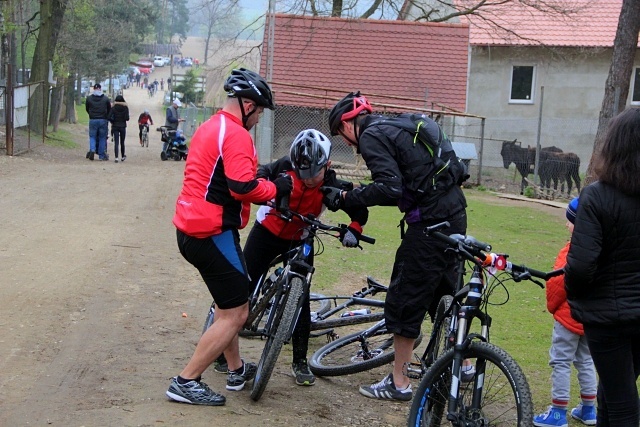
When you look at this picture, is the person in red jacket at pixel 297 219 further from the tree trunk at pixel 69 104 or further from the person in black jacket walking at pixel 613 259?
the tree trunk at pixel 69 104

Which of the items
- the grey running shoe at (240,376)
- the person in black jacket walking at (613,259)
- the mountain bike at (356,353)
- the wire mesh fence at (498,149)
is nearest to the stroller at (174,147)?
the wire mesh fence at (498,149)

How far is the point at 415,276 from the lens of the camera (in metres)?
5.58

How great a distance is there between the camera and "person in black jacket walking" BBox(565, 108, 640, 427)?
400 cm

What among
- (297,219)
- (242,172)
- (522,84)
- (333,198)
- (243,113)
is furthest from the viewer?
(522,84)

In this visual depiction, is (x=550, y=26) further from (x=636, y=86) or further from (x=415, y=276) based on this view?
(x=415, y=276)

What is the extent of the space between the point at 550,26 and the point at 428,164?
32390 mm

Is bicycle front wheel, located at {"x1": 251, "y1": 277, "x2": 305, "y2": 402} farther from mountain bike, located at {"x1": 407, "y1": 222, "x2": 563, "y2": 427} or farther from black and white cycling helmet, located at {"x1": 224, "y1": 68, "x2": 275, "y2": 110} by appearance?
black and white cycling helmet, located at {"x1": 224, "y1": 68, "x2": 275, "y2": 110}

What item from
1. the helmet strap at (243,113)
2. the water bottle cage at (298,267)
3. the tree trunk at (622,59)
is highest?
the tree trunk at (622,59)

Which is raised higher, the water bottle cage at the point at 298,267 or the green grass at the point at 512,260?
the water bottle cage at the point at 298,267

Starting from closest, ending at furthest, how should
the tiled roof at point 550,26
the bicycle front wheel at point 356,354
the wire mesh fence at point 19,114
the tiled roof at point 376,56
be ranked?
the bicycle front wheel at point 356,354 < the wire mesh fence at point 19,114 < the tiled roof at point 376,56 < the tiled roof at point 550,26

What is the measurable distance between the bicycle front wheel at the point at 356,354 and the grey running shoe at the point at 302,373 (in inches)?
5.3

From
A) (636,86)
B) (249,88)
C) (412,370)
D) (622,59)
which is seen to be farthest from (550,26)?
(249,88)

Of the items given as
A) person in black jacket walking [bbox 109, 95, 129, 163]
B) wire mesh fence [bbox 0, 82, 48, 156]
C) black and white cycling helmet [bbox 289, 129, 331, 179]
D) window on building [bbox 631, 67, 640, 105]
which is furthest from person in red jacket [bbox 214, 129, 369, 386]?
window on building [bbox 631, 67, 640, 105]

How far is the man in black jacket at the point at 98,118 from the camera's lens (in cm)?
2323
